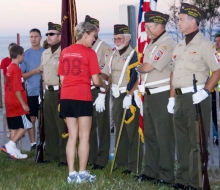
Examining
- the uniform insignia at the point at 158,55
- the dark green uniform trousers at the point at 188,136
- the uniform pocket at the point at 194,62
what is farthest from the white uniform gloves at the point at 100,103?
the uniform pocket at the point at 194,62

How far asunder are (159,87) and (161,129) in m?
0.50

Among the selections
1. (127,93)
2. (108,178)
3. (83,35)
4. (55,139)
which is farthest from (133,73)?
(55,139)

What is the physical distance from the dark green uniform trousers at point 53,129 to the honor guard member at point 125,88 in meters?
1.04

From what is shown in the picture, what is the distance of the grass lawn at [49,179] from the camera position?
656 centimetres

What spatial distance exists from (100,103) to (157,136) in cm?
123

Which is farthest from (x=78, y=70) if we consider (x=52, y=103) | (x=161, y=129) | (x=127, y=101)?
(x=52, y=103)

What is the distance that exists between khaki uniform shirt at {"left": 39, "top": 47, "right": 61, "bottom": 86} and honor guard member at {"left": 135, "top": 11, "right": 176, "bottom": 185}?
1.80m

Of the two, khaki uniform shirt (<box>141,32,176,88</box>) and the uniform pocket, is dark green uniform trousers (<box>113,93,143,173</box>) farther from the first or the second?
the uniform pocket

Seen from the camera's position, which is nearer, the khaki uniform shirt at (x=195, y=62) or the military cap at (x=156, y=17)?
the khaki uniform shirt at (x=195, y=62)

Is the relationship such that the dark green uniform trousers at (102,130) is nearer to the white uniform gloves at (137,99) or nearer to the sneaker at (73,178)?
the white uniform gloves at (137,99)

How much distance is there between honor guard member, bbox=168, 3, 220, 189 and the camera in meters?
6.24

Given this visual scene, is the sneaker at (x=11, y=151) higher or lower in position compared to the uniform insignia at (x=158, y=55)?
lower

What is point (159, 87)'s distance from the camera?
6875 millimetres

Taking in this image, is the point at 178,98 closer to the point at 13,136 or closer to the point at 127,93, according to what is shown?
the point at 127,93
